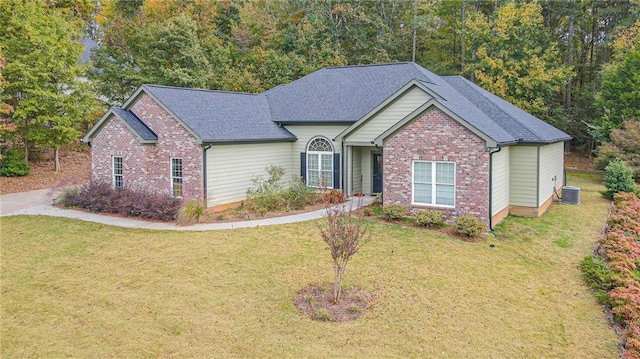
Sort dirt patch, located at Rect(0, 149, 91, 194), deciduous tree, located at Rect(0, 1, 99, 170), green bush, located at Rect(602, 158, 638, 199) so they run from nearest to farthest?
green bush, located at Rect(602, 158, 638, 199)
dirt patch, located at Rect(0, 149, 91, 194)
deciduous tree, located at Rect(0, 1, 99, 170)

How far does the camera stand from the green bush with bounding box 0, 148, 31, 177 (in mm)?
25375

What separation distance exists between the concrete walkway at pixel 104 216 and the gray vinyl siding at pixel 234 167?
260 cm

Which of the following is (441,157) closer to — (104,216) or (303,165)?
(303,165)

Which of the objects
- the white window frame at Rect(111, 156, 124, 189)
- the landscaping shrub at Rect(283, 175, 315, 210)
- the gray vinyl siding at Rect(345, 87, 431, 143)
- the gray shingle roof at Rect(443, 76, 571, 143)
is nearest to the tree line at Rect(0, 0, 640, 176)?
the white window frame at Rect(111, 156, 124, 189)

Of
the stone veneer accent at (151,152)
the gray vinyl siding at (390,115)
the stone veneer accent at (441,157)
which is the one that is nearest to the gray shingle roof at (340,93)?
the gray vinyl siding at (390,115)

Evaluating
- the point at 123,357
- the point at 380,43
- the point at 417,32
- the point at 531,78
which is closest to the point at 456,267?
the point at 123,357

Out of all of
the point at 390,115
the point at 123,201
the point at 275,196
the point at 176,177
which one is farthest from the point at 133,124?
the point at 390,115

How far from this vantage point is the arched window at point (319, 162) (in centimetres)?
2088

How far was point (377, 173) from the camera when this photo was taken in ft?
68.3

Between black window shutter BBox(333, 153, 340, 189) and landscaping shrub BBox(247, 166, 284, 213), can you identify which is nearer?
landscaping shrub BBox(247, 166, 284, 213)

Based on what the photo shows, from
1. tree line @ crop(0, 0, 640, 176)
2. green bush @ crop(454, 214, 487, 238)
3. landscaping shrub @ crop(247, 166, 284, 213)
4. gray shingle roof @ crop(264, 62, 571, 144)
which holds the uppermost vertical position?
tree line @ crop(0, 0, 640, 176)

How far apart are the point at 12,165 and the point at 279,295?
916 inches

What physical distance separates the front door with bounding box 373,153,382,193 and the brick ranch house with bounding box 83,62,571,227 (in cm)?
5

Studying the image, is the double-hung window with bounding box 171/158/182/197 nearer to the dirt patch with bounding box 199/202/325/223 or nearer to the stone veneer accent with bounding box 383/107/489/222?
the dirt patch with bounding box 199/202/325/223
